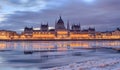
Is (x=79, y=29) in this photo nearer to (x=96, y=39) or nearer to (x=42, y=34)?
Answer: (x=96, y=39)

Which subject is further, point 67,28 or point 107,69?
Result: point 67,28

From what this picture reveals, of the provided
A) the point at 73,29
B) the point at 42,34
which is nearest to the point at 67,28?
the point at 73,29

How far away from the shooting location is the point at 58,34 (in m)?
177

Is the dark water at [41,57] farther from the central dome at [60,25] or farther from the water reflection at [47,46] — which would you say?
the central dome at [60,25]

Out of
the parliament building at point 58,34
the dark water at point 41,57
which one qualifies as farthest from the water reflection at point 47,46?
the parliament building at point 58,34

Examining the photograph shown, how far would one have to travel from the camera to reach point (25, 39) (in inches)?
6934

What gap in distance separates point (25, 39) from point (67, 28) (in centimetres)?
2844

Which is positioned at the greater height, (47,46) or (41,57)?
(41,57)

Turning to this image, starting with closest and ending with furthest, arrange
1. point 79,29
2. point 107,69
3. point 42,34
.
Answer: point 107,69, point 42,34, point 79,29

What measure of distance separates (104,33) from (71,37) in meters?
26.4

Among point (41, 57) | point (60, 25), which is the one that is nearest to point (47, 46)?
point (41, 57)

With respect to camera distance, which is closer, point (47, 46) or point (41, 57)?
point (41, 57)

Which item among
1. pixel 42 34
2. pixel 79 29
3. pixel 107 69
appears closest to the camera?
pixel 107 69

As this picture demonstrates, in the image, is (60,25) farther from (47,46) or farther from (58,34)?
(47,46)
